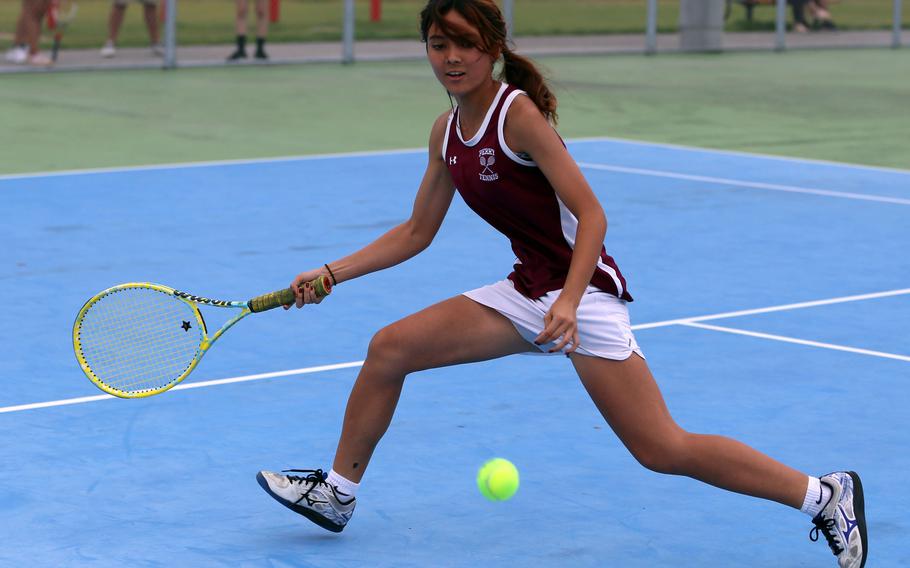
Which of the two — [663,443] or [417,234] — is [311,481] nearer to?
[417,234]

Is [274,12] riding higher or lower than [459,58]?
lower

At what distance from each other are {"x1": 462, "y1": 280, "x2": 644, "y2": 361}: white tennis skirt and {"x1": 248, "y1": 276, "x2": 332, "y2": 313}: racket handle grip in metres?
0.39

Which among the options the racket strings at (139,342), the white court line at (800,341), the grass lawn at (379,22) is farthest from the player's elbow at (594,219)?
the grass lawn at (379,22)

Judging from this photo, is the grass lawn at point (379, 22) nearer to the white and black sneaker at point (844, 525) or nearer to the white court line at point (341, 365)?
the white court line at point (341, 365)

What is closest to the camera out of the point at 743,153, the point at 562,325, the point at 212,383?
the point at 562,325

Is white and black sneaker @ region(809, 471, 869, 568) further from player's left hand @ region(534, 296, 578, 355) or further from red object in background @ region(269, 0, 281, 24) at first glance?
red object in background @ region(269, 0, 281, 24)

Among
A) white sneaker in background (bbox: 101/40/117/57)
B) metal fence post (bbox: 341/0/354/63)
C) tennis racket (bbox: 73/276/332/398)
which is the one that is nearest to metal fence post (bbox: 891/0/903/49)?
metal fence post (bbox: 341/0/354/63)

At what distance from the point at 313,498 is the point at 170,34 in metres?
15.8

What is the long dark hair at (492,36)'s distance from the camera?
4449mm

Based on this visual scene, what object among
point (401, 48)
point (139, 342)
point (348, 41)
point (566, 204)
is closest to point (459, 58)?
point (566, 204)

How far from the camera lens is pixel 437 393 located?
Answer: 646 centimetres

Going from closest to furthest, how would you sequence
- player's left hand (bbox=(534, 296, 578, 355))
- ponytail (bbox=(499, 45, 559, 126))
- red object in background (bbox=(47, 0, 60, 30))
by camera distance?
player's left hand (bbox=(534, 296, 578, 355))
ponytail (bbox=(499, 45, 559, 126))
red object in background (bbox=(47, 0, 60, 30))

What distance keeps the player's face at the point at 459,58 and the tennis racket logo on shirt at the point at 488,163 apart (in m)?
0.16

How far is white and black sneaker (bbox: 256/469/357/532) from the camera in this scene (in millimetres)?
4746
